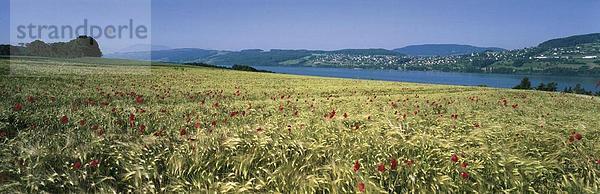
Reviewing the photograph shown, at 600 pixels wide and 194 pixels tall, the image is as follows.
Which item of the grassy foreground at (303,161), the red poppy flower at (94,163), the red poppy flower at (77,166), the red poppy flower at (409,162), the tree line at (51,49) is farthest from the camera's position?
the tree line at (51,49)

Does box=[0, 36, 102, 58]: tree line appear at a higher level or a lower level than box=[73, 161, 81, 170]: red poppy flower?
higher

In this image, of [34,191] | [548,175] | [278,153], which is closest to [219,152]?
[278,153]

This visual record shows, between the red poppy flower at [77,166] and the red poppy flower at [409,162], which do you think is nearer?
the red poppy flower at [77,166]

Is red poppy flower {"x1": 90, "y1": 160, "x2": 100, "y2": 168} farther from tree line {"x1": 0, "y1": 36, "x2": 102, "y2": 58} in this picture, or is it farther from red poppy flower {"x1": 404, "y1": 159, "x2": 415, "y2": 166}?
tree line {"x1": 0, "y1": 36, "x2": 102, "y2": 58}

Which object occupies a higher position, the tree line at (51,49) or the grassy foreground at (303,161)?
the tree line at (51,49)

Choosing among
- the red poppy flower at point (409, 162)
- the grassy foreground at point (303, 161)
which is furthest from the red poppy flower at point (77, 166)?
the red poppy flower at point (409, 162)

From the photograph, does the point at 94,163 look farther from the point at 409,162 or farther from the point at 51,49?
the point at 51,49

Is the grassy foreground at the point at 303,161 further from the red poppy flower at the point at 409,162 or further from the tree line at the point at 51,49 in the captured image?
the tree line at the point at 51,49

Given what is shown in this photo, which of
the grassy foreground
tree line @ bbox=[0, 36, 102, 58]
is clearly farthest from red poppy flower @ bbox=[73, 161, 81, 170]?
tree line @ bbox=[0, 36, 102, 58]

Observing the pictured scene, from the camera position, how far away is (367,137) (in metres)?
7.82

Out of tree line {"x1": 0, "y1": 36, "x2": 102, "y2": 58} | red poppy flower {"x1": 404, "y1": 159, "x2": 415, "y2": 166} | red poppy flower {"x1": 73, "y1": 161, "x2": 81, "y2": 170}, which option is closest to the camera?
red poppy flower {"x1": 73, "y1": 161, "x2": 81, "y2": 170}

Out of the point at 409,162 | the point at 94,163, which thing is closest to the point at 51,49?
the point at 94,163

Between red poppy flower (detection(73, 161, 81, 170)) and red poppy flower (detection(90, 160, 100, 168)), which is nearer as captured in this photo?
red poppy flower (detection(73, 161, 81, 170))

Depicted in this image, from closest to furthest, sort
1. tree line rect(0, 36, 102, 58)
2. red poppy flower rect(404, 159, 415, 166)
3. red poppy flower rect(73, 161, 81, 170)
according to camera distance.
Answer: red poppy flower rect(73, 161, 81, 170) → red poppy flower rect(404, 159, 415, 166) → tree line rect(0, 36, 102, 58)
